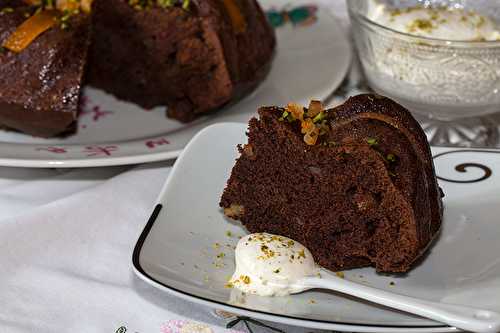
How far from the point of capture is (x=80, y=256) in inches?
101

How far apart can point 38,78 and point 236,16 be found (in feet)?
3.02

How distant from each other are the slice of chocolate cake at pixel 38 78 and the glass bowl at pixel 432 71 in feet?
4.26

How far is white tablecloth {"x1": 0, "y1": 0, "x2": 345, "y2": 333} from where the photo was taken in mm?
2279

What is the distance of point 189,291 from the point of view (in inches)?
83.0

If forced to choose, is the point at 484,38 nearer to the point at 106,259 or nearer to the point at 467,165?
the point at 467,165

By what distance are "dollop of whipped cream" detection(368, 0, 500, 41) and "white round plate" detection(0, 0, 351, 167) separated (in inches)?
15.2

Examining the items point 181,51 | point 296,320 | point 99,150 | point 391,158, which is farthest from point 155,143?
point 296,320

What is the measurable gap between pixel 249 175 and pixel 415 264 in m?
0.59

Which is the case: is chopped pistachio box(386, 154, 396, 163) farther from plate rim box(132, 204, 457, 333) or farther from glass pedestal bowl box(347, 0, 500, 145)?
glass pedestal bowl box(347, 0, 500, 145)

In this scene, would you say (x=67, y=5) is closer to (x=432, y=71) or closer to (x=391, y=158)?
(x=432, y=71)

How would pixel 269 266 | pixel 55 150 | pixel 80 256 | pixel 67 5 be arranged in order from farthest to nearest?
pixel 67 5 → pixel 55 150 → pixel 80 256 → pixel 269 266

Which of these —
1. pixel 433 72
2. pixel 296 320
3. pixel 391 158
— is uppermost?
pixel 391 158

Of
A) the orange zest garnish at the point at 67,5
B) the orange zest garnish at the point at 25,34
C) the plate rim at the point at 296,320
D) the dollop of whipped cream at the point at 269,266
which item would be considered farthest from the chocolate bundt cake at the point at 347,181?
the orange zest garnish at the point at 67,5

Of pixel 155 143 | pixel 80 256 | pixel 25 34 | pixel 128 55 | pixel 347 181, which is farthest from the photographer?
pixel 128 55
